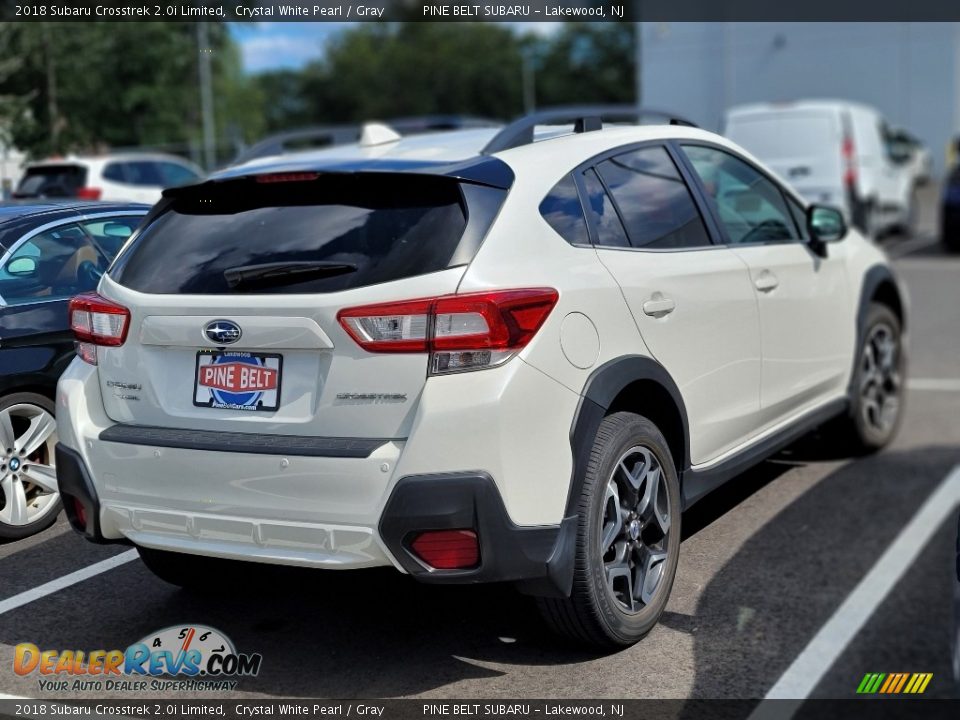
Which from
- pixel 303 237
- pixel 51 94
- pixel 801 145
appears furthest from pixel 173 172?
pixel 303 237

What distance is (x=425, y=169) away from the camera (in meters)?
3.65

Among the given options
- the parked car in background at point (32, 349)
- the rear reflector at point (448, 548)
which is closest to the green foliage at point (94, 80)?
the parked car in background at point (32, 349)

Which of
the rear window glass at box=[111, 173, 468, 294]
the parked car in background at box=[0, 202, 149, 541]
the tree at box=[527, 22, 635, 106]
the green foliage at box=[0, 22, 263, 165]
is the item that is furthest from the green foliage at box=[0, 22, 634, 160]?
the rear window glass at box=[111, 173, 468, 294]

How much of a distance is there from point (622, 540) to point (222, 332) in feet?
4.72

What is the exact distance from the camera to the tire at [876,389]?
603cm

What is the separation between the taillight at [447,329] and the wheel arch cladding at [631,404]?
1.13 feet

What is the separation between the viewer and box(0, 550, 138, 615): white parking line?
4.45m

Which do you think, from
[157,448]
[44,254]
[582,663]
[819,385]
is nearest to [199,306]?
[157,448]

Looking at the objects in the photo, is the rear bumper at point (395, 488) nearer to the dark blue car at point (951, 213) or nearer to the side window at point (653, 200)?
the side window at point (653, 200)

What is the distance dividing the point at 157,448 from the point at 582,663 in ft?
4.97

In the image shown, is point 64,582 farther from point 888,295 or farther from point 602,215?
point 888,295

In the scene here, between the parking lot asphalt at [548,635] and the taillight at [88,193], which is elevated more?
the taillight at [88,193]

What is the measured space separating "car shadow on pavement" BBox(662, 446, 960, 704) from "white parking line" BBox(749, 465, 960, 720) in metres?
0.03

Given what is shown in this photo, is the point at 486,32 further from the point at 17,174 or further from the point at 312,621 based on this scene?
the point at 312,621
